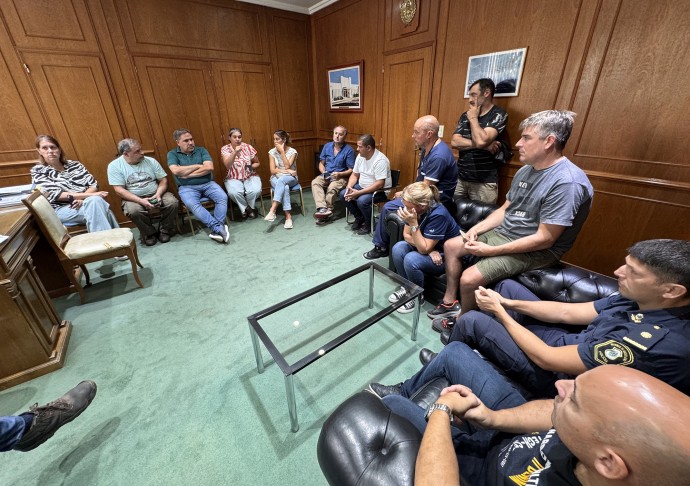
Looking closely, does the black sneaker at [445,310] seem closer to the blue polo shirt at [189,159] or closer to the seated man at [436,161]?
the seated man at [436,161]

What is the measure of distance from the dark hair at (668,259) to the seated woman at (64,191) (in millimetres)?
3724

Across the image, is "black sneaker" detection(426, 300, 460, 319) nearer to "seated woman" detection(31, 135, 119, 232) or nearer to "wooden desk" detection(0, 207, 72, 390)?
"wooden desk" detection(0, 207, 72, 390)

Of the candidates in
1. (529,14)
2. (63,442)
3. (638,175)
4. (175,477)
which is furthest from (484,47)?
(63,442)

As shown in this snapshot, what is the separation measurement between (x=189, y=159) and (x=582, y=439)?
4031 mm

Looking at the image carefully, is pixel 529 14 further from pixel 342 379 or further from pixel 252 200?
pixel 252 200

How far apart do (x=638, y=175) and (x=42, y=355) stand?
4040 mm

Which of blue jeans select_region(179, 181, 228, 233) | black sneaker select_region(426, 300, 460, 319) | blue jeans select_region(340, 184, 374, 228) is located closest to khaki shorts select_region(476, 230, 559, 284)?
black sneaker select_region(426, 300, 460, 319)

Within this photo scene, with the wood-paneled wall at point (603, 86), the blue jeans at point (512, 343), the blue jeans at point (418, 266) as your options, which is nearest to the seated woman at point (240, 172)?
the wood-paneled wall at point (603, 86)

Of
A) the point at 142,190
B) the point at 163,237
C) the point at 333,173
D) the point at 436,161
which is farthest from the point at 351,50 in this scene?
the point at 163,237

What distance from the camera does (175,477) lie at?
1189mm

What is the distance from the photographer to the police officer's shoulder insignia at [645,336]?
0.84 meters

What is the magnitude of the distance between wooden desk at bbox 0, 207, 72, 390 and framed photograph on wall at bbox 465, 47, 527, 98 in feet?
12.1

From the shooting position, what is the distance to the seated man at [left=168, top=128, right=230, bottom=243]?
333 centimetres

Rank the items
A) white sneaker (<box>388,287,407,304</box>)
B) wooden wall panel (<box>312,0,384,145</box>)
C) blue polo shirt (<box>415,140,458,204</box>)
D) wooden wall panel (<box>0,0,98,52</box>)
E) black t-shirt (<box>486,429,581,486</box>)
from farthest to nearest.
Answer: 1. wooden wall panel (<box>312,0,384,145</box>)
2. wooden wall panel (<box>0,0,98,52</box>)
3. blue polo shirt (<box>415,140,458,204</box>)
4. white sneaker (<box>388,287,407,304</box>)
5. black t-shirt (<box>486,429,581,486</box>)
